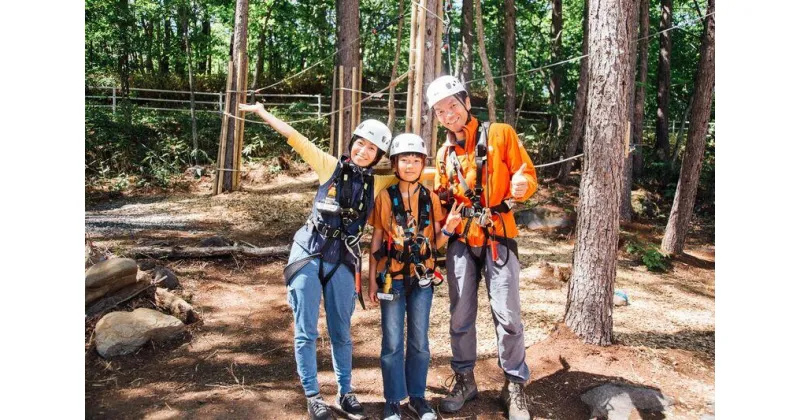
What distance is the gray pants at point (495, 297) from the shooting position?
12.6 feet

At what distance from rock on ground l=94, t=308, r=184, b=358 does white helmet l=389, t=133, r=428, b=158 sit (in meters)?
3.04

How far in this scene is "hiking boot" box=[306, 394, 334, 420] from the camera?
366cm

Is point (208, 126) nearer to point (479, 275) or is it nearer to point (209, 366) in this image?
point (209, 366)

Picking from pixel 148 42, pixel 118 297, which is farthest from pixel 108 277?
pixel 148 42

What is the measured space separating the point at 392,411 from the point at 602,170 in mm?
2623

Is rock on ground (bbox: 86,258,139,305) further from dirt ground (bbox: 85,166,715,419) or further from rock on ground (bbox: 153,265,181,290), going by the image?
rock on ground (bbox: 153,265,181,290)

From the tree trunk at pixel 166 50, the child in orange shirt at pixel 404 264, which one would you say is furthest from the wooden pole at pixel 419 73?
the tree trunk at pixel 166 50

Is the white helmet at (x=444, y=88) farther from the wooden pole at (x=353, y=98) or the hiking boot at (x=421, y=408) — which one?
the wooden pole at (x=353, y=98)

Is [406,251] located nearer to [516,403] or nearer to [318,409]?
[318,409]

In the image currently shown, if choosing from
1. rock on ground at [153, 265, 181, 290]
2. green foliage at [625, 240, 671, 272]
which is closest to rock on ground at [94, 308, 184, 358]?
rock on ground at [153, 265, 181, 290]

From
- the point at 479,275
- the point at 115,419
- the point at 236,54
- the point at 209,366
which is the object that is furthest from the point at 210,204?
the point at 479,275

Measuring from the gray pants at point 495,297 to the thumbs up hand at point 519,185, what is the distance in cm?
40

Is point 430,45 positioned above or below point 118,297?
above

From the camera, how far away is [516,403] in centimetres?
394
